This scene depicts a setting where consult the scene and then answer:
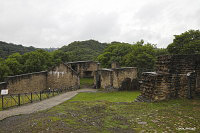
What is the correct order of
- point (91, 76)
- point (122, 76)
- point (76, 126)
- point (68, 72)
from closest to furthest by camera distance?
point (76, 126) → point (122, 76) → point (68, 72) → point (91, 76)

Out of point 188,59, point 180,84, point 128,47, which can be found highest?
point 128,47

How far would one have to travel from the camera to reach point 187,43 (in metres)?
27.3

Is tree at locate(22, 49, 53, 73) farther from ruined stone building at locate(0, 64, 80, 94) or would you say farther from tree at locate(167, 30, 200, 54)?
tree at locate(167, 30, 200, 54)

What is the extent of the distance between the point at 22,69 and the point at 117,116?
32.5 m

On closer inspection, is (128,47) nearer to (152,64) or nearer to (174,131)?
(152,64)

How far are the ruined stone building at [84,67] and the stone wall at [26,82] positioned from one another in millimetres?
8509

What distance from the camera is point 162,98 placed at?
726 centimetres

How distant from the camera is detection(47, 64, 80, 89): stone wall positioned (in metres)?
22.2

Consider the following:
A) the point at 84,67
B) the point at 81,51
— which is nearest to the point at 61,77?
the point at 84,67

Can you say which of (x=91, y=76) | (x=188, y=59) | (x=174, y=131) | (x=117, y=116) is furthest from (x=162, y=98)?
(x=91, y=76)

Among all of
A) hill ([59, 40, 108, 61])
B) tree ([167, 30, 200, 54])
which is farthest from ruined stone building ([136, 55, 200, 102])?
hill ([59, 40, 108, 61])

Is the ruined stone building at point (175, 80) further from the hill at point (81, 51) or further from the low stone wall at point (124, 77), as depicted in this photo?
the hill at point (81, 51)

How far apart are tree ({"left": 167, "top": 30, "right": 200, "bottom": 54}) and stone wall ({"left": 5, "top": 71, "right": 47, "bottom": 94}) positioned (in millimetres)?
24393

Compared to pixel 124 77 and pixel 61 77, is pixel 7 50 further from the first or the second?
pixel 124 77
